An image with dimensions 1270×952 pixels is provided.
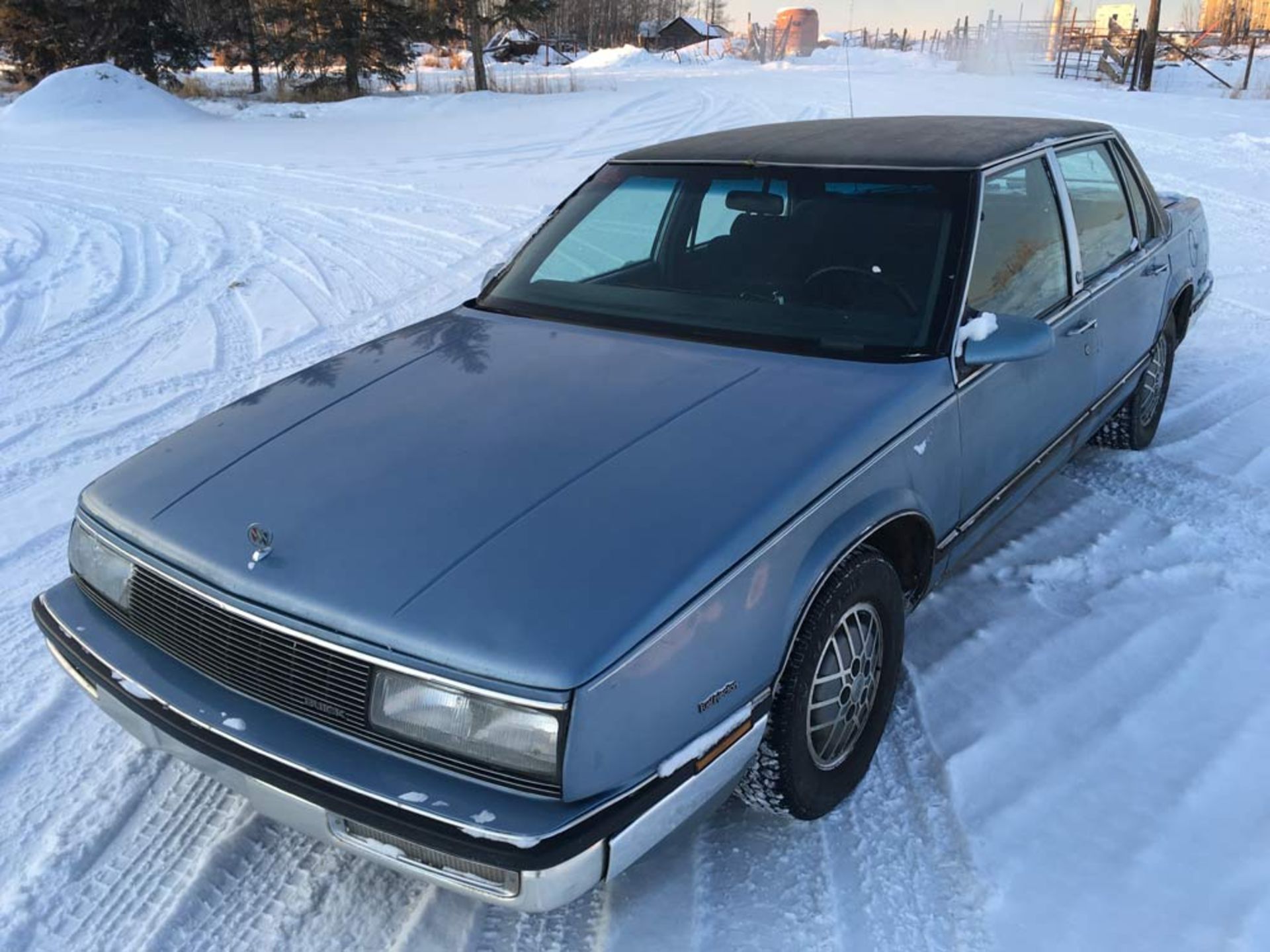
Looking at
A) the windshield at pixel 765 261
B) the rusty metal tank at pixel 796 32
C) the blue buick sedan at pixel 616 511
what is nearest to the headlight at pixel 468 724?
the blue buick sedan at pixel 616 511

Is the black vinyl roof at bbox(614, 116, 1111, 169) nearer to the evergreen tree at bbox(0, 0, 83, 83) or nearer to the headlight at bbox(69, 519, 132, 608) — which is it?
the headlight at bbox(69, 519, 132, 608)

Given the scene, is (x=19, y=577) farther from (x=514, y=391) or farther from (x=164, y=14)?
(x=164, y=14)

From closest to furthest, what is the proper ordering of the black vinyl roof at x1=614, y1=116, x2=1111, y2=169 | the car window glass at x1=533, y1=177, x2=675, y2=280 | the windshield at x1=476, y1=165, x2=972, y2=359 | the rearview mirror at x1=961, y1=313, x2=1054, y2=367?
the rearview mirror at x1=961, y1=313, x2=1054, y2=367 < the windshield at x1=476, y1=165, x2=972, y2=359 < the black vinyl roof at x1=614, y1=116, x2=1111, y2=169 < the car window glass at x1=533, y1=177, x2=675, y2=280

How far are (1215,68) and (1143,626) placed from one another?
36754mm

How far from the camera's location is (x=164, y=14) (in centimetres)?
2864

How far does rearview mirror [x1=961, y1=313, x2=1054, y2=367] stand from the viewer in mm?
2725

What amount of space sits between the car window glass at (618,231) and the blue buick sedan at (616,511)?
0.05ft

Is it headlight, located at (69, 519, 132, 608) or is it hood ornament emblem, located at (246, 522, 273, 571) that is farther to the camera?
headlight, located at (69, 519, 132, 608)

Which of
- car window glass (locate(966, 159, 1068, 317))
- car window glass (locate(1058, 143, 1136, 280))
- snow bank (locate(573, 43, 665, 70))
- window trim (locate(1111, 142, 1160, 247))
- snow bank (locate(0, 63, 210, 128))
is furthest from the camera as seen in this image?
snow bank (locate(573, 43, 665, 70))

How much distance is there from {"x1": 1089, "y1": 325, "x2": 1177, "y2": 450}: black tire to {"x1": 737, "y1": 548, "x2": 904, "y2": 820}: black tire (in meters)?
2.19

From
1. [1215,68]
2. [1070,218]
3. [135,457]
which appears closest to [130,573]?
[135,457]

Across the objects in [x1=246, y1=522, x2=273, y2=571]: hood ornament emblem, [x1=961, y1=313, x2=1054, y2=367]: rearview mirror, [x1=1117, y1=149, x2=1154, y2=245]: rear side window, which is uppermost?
[x1=1117, y1=149, x2=1154, y2=245]: rear side window

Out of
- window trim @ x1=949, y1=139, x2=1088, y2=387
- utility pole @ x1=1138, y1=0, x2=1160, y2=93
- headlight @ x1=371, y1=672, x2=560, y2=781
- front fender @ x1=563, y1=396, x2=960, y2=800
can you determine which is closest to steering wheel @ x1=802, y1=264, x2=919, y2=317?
window trim @ x1=949, y1=139, x2=1088, y2=387

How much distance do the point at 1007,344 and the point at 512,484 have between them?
1457mm
